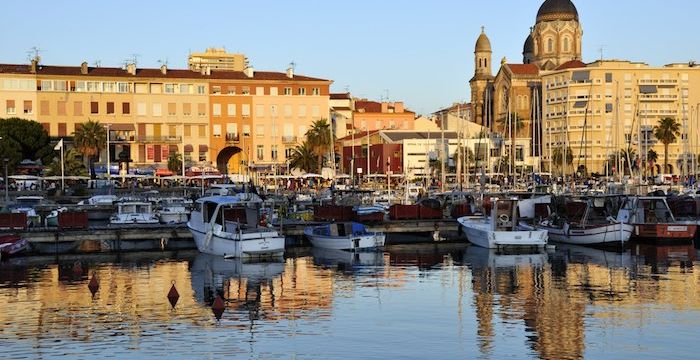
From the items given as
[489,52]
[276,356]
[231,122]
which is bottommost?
[276,356]

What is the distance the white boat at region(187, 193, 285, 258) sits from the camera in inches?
1881

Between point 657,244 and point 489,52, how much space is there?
429 ft

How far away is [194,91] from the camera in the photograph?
124m

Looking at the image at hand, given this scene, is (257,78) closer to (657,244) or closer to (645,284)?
(657,244)

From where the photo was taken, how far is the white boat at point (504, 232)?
172 ft

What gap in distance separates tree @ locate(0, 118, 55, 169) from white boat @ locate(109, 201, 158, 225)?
39551 mm

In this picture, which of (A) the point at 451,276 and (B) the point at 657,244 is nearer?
(A) the point at 451,276

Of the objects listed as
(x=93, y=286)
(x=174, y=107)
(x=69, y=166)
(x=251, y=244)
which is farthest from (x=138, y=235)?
(x=174, y=107)

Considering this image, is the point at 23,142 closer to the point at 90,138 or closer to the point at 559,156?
the point at 90,138

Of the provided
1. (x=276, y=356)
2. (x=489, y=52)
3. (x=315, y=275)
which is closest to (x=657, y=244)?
(x=315, y=275)

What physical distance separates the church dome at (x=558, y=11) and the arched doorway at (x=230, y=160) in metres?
62.1

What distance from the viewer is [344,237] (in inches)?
2073

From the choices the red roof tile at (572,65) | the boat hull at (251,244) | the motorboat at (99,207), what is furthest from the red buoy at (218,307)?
the red roof tile at (572,65)

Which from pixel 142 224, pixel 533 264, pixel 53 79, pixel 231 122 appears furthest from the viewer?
pixel 231 122
